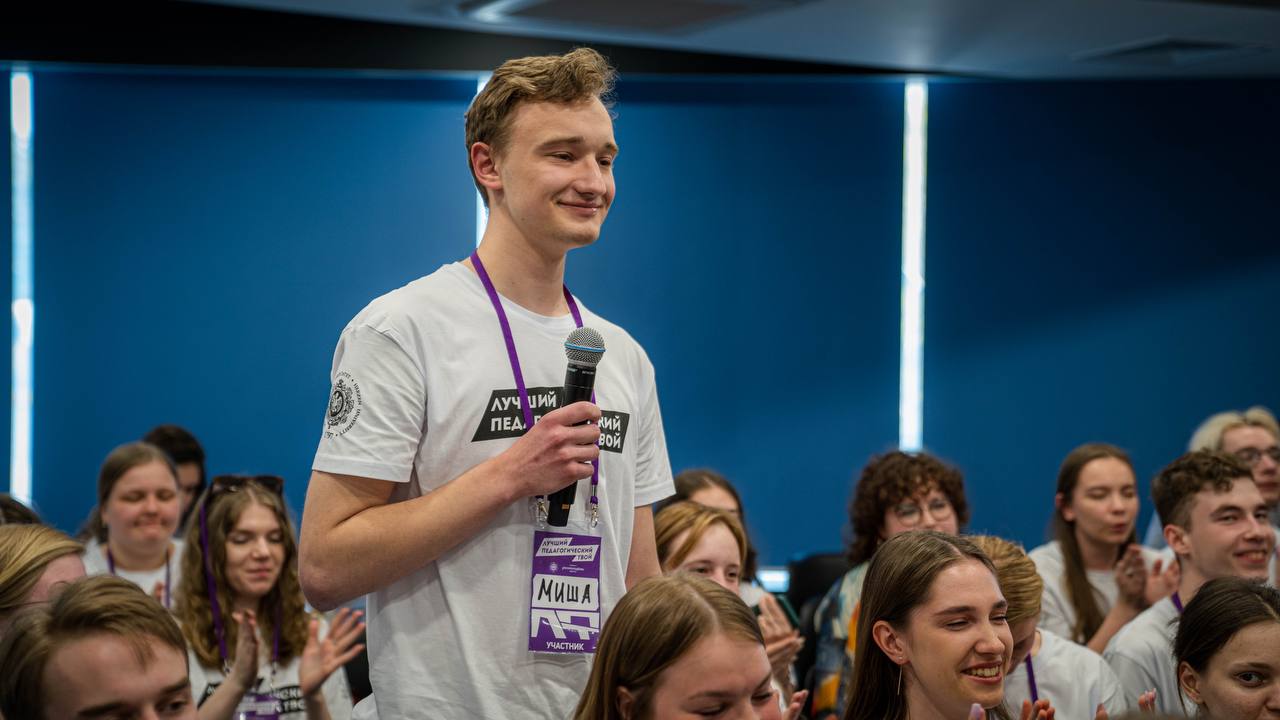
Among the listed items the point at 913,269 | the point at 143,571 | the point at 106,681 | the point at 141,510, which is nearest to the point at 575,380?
the point at 106,681

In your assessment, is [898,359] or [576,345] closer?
[576,345]

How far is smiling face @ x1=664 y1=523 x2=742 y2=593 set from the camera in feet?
10.8

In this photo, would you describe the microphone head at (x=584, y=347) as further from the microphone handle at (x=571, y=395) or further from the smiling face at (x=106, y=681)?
the smiling face at (x=106, y=681)

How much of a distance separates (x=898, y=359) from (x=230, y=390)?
3508mm

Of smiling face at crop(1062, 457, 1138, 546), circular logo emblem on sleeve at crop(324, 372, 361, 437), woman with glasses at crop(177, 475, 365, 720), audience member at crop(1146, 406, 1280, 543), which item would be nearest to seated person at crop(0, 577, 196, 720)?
circular logo emblem on sleeve at crop(324, 372, 361, 437)

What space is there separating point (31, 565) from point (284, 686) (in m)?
1.32

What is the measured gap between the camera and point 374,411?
1.63 meters

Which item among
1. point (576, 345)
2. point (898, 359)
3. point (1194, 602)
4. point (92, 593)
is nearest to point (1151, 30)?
point (898, 359)

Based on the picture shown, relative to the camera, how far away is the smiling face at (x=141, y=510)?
416 cm

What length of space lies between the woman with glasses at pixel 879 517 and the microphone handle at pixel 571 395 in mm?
2238

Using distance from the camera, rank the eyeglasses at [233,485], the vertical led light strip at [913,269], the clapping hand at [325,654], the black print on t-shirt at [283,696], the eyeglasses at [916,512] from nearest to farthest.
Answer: the clapping hand at [325,654]
the black print on t-shirt at [283,696]
the eyeglasses at [233,485]
the eyeglasses at [916,512]
the vertical led light strip at [913,269]

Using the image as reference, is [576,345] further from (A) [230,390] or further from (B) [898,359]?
(B) [898,359]

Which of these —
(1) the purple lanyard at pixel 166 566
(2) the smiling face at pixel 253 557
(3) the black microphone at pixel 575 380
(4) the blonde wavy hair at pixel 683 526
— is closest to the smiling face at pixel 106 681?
(3) the black microphone at pixel 575 380

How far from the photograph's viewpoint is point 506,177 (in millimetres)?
1752
